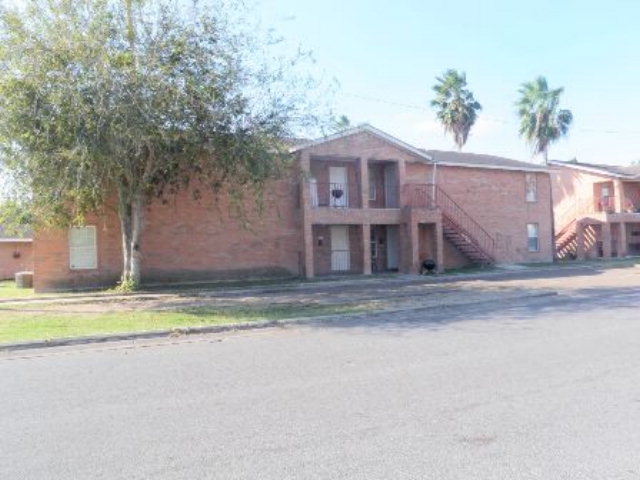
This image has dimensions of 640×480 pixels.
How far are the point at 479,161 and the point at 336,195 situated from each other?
31.9 feet

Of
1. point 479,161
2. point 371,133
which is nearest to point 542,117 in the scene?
point 479,161

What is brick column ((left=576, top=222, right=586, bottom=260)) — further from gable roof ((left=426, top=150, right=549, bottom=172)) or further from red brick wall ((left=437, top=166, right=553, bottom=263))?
gable roof ((left=426, top=150, right=549, bottom=172))

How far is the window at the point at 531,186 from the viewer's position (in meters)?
34.9

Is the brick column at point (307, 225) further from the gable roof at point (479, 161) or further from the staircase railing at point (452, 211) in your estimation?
the gable roof at point (479, 161)

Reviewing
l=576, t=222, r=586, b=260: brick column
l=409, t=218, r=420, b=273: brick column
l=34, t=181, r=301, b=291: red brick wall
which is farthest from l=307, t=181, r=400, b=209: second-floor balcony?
l=576, t=222, r=586, b=260: brick column

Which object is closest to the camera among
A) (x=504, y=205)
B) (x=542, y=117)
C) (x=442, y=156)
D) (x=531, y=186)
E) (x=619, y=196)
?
(x=442, y=156)

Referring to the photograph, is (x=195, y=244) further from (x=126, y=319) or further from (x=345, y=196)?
(x=126, y=319)

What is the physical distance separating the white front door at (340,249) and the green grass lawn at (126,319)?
42.7 ft

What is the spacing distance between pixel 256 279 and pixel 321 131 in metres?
7.77

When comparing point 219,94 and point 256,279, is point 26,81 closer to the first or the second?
point 219,94

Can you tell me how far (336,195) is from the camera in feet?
93.6

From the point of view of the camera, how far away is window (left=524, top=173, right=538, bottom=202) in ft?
114

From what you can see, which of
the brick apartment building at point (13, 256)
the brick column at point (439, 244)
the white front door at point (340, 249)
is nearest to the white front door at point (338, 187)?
the white front door at point (340, 249)

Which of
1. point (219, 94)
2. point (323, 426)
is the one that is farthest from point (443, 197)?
point (323, 426)
